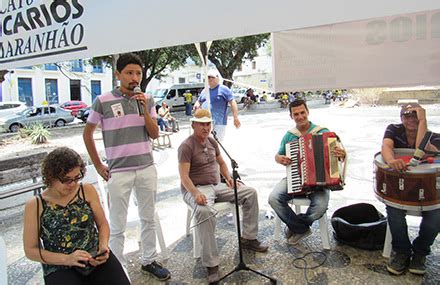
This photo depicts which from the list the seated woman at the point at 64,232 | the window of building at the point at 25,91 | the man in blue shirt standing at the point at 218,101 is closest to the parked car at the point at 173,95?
the window of building at the point at 25,91

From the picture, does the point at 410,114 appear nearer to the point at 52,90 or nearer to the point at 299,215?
the point at 299,215

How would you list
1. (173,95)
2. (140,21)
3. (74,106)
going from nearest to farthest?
1. (140,21)
2. (74,106)
3. (173,95)

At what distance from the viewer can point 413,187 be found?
2.67 m

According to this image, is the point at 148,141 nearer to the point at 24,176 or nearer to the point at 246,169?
the point at 24,176

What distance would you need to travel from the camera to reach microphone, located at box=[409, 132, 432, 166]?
270 cm

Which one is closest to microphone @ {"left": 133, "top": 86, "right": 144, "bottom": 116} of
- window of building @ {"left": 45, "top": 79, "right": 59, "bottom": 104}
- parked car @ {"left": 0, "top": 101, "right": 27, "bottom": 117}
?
parked car @ {"left": 0, "top": 101, "right": 27, "bottom": 117}

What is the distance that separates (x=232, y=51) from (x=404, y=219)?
828 inches

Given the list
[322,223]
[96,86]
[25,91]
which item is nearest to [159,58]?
[25,91]

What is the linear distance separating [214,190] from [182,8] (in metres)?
1.79

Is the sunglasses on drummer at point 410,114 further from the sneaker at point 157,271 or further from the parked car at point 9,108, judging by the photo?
the parked car at point 9,108

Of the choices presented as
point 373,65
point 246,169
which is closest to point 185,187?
point 373,65

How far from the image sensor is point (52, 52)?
2385mm

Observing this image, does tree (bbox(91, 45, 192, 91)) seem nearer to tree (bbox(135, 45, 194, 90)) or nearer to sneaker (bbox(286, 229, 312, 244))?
tree (bbox(135, 45, 194, 90))

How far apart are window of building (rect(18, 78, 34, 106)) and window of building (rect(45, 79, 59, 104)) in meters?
1.16
